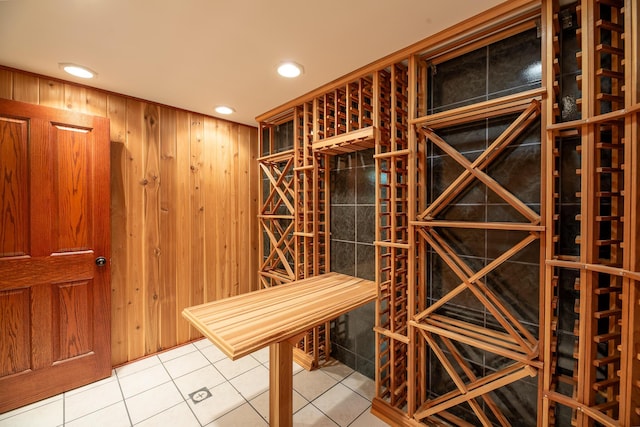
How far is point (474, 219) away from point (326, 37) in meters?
1.50

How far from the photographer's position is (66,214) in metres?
2.07

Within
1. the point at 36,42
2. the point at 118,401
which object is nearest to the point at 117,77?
the point at 36,42

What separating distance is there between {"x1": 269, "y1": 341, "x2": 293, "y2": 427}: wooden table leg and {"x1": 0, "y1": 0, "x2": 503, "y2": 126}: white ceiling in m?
1.83

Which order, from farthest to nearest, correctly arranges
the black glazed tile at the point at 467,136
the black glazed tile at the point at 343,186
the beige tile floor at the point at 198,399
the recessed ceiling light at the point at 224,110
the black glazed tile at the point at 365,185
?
the recessed ceiling light at the point at 224,110 < the black glazed tile at the point at 343,186 < the black glazed tile at the point at 365,185 < the beige tile floor at the point at 198,399 < the black glazed tile at the point at 467,136

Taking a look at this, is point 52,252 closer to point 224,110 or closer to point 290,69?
point 224,110

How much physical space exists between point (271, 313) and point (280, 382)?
1.23ft

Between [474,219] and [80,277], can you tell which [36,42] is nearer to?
[80,277]

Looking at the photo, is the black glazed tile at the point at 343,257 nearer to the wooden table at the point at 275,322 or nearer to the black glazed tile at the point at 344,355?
the wooden table at the point at 275,322

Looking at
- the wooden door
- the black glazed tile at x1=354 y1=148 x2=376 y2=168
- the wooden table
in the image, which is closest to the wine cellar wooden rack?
the black glazed tile at x1=354 y1=148 x2=376 y2=168

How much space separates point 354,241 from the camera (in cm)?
236

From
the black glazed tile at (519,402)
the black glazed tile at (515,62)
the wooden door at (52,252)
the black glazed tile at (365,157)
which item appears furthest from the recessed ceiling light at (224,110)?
the black glazed tile at (519,402)

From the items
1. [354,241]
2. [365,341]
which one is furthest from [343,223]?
[365,341]

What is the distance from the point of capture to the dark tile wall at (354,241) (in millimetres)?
2258

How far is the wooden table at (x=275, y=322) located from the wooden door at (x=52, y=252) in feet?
4.52
